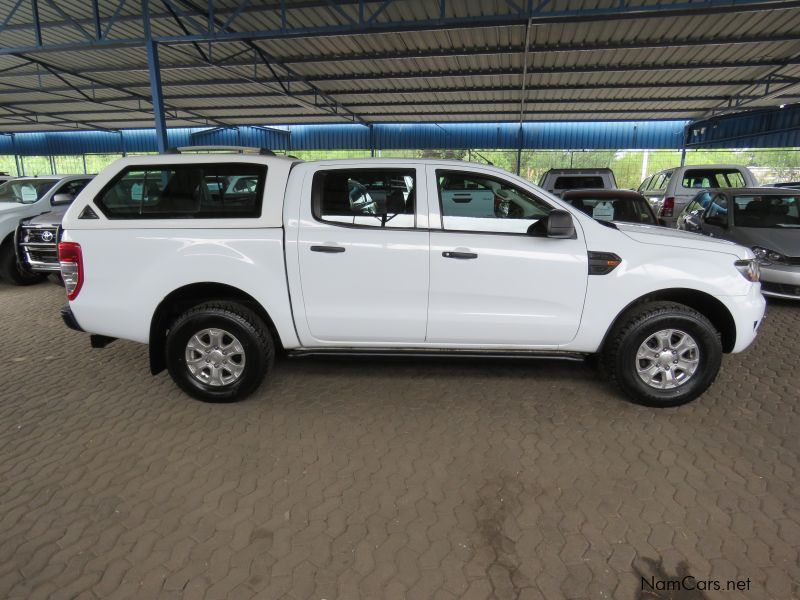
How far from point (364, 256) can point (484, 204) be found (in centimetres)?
103

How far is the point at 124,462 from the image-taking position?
3.11 m

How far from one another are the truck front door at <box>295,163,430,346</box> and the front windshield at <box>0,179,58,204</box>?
26.3 ft

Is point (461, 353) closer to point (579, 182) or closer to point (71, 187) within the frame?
point (579, 182)

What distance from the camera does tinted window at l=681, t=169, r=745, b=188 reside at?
35.9ft

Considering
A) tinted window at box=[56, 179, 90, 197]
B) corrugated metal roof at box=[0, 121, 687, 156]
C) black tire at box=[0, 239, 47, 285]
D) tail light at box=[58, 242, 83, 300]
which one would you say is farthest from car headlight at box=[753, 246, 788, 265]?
corrugated metal roof at box=[0, 121, 687, 156]

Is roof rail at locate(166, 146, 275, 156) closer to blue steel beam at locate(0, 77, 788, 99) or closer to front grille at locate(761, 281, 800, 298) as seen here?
front grille at locate(761, 281, 800, 298)

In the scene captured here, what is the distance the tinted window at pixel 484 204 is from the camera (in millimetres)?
3605

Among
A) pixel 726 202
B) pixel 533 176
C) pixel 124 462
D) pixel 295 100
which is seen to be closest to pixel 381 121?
pixel 295 100

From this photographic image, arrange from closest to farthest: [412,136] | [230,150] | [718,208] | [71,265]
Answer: [71,265]
[230,150]
[718,208]
[412,136]

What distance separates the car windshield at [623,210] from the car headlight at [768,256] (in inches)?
53.4

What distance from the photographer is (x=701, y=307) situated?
3.81 m

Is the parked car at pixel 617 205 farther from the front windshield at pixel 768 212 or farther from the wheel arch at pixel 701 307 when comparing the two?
the wheel arch at pixel 701 307

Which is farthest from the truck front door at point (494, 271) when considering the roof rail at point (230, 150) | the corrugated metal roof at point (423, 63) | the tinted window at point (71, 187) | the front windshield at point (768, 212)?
the tinted window at point (71, 187)

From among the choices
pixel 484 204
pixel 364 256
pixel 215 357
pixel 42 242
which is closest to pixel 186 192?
pixel 215 357
